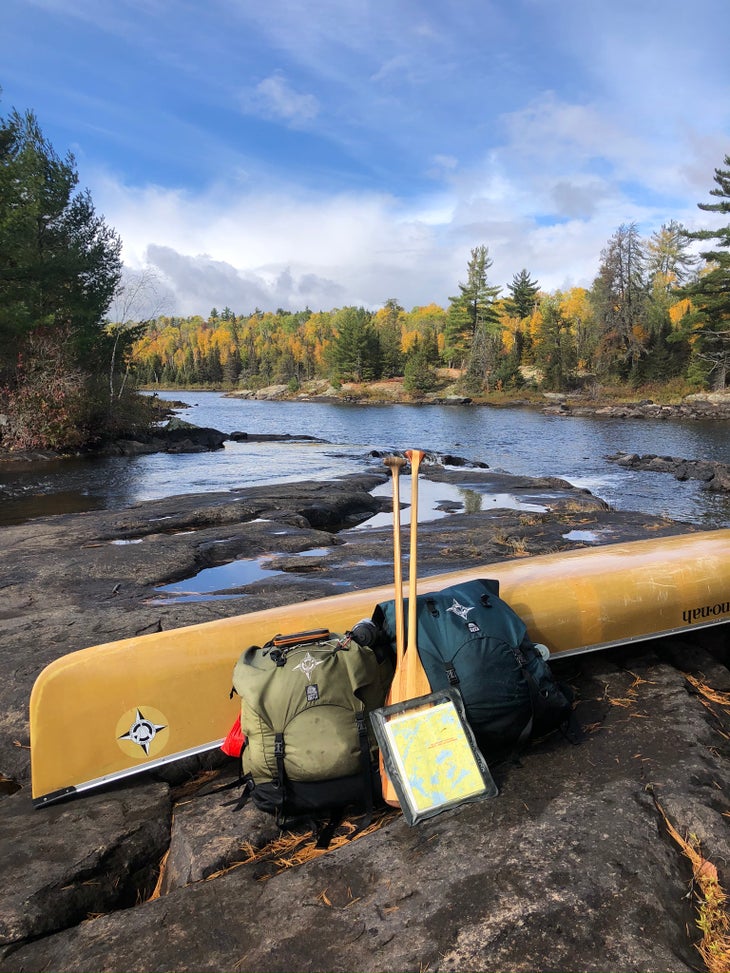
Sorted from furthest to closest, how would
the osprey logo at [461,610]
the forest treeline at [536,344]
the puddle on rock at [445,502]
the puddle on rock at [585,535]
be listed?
1. the forest treeline at [536,344]
2. the puddle on rock at [445,502]
3. the puddle on rock at [585,535]
4. the osprey logo at [461,610]

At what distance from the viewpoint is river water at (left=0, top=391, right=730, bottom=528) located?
14.7 m

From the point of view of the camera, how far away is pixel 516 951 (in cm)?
170

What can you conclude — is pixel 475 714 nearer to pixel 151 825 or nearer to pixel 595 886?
pixel 595 886

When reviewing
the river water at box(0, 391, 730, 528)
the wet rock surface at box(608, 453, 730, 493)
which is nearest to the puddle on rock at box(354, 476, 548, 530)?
the river water at box(0, 391, 730, 528)

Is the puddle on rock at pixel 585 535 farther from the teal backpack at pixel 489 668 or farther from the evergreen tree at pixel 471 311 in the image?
the evergreen tree at pixel 471 311

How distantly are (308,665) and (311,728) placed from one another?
0.85 feet

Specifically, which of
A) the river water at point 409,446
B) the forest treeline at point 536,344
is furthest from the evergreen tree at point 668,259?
the river water at point 409,446

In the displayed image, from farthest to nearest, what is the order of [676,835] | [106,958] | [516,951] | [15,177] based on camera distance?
[15,177] < [676,835] < [106,958] < [516,951]

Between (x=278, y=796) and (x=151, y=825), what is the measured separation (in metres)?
0.61

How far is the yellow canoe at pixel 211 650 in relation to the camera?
3.04 m

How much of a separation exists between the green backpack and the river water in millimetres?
10895

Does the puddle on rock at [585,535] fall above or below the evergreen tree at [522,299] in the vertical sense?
below

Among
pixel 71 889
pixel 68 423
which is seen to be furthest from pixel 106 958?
pixel 68 423

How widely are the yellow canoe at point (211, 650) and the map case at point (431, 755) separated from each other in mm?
978
